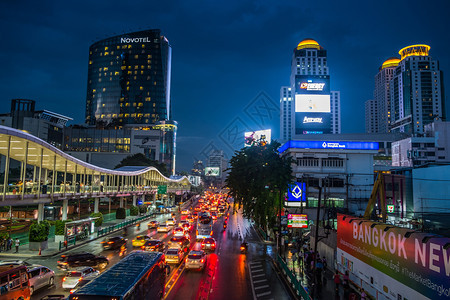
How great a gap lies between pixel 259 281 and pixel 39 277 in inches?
520

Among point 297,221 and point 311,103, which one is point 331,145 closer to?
point 311,103

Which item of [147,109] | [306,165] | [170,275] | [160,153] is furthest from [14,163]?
[170,275]

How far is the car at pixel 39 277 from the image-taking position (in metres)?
18.2

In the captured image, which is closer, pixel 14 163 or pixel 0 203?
pixel 0 203

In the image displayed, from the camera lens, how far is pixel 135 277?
13.3 meters

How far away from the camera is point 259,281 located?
22.5 metres

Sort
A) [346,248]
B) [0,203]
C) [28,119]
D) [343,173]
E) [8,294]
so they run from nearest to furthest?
1. [8,294]
2. [346,248]
3. [0,203]
4. [343,173]
5. [28,119]

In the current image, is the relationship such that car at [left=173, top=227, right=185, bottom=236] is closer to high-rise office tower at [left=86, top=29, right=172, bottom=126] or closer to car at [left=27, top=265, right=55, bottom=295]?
car at [left=27, top=265, right=55, bottom=295]

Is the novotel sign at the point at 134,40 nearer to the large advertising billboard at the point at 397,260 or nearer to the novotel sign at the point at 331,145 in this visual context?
the novotel sign at the point at 331,145

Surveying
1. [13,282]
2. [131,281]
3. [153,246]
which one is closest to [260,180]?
[153,246]

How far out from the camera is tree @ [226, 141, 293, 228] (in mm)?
34938

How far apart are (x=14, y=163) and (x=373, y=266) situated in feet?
426

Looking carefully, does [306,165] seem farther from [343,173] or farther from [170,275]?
[170,275]

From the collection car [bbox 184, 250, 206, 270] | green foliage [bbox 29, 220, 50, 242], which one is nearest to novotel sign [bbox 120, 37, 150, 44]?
green foliage [bbox 29, 220, 50, 242]
